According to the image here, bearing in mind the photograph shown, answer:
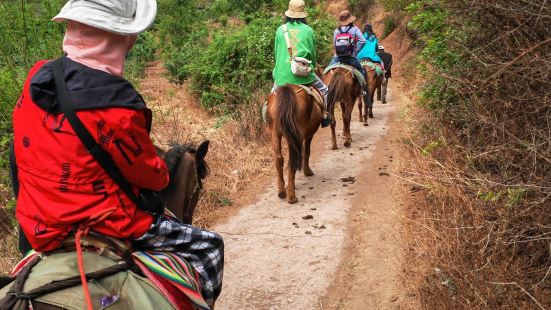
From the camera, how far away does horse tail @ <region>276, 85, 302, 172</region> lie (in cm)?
630

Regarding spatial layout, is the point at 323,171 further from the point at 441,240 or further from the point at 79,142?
the point at 79,142

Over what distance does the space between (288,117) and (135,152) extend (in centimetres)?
416

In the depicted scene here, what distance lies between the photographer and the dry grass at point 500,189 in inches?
133

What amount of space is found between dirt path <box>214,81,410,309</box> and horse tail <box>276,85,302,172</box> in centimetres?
96

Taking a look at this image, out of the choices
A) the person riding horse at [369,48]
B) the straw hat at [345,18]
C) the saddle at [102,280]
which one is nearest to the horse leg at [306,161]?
the straw hat at [345,18]

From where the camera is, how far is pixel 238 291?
4.74 metres

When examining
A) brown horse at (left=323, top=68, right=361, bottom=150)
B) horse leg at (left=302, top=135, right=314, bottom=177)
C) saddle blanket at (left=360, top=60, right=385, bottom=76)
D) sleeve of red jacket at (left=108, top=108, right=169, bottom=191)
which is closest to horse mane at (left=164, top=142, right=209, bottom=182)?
sleeve of red jacket at (left=108, top=108, right=169, bottom=191)

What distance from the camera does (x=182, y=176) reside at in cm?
309

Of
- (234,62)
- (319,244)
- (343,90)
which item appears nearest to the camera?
(319,244)

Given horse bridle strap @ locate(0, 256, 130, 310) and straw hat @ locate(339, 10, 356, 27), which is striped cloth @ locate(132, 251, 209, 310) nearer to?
horse bridle strap @ locate(0, 256, 130, 310)

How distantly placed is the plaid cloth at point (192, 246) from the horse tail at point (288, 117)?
352cm

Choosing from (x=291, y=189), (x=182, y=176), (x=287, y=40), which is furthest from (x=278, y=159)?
(x=182, y=176)

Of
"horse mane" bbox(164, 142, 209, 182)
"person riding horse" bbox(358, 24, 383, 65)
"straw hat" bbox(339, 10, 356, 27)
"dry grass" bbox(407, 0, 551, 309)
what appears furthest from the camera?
"person riding horse" bbox(358, 24, 383, 65)

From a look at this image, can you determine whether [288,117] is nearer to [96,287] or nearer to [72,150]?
[72,150]
